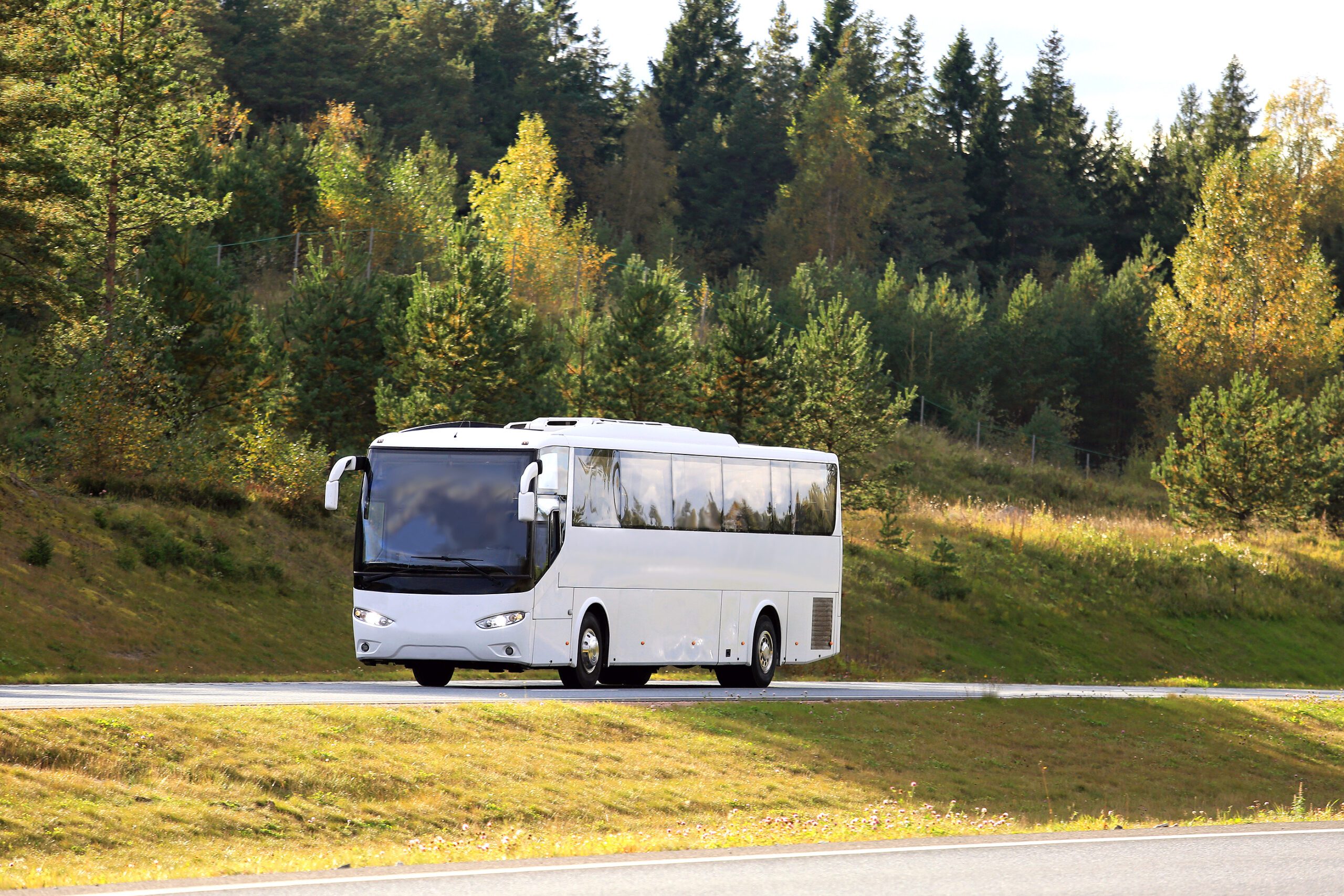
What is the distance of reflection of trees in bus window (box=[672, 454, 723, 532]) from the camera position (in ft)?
82.5

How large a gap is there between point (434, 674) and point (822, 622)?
294 inches

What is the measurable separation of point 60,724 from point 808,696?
12.5m

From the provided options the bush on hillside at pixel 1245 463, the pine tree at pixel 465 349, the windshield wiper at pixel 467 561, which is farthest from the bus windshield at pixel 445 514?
the bush on hillside at pixel 1245 463

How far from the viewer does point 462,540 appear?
22.0 metres

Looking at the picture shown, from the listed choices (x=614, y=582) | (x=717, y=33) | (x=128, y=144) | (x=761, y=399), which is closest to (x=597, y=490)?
(x=614, y=582)

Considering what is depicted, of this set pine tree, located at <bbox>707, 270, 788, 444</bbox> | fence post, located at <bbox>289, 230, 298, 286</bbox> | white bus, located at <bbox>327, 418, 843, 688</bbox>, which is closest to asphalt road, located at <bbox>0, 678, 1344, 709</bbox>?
white bus, located at <bbox>327, 418, 843, 688</bbox>

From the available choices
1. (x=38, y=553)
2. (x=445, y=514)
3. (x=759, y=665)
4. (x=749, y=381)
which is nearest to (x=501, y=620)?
(x=445, y=514)

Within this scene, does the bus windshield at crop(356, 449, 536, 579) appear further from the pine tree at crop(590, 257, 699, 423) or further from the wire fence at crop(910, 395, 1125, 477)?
the wire fence at crop(910, 395, 1125, 477)

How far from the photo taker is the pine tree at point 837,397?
2094 inches

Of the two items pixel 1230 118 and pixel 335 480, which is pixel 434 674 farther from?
pixel 1230 118

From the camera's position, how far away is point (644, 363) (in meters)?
51.8

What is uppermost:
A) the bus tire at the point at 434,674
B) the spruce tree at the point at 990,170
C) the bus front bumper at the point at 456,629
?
the spruce tree at the point at 990,170

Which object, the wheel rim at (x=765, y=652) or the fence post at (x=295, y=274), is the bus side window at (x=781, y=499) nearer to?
the wheel rim at (x=765, y=652)

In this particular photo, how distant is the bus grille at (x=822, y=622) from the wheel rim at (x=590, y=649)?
5.51 m
